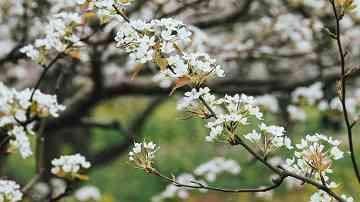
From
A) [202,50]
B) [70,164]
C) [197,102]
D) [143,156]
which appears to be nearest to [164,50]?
[197,102]

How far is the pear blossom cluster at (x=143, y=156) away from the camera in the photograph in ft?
5.92

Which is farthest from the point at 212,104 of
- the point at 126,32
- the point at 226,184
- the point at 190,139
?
the point at 190,139

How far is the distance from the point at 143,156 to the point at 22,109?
0.99 meters

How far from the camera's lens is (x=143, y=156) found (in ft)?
6.02

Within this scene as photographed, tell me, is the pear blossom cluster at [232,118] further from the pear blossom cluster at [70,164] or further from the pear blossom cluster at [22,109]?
the pear blossom cluster at [22,109]

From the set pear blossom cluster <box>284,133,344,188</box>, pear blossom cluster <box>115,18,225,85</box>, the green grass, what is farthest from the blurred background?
the green grass

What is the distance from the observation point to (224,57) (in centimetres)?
453

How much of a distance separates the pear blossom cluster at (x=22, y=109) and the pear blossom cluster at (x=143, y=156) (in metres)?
0.85

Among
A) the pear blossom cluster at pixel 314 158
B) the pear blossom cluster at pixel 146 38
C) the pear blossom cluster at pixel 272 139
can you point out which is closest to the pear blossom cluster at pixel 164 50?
the pear blossom cluster at pixel 146 38

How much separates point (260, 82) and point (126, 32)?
324cm

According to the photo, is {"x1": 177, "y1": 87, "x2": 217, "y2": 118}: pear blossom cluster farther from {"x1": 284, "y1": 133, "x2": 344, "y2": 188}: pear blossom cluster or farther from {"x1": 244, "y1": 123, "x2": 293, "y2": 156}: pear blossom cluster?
{"x1": 284, "y1": 133, "x2": 344, "y2": 188}: pear blossom cluster

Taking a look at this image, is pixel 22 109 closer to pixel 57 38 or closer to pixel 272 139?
pixel 57 38

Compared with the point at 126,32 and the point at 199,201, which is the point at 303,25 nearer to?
the point at 126,32

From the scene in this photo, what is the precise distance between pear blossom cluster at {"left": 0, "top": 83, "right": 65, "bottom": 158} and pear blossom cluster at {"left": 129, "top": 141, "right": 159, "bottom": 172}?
85cm
